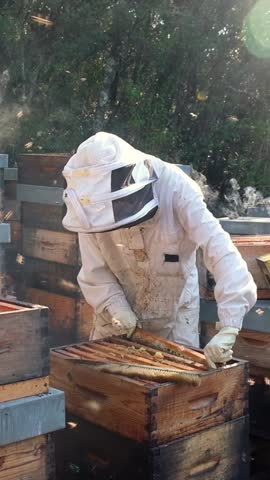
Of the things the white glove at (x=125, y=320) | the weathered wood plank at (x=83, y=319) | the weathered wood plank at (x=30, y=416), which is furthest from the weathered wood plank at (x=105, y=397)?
the weathered wood plank at (x=83, y=319)

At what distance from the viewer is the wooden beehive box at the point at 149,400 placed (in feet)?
6.61

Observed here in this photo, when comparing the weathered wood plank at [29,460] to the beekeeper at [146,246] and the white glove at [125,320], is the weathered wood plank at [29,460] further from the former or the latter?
the white glove at [125,320]

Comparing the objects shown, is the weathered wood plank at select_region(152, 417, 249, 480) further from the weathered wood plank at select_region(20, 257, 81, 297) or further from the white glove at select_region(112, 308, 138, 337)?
the weathered wood plank at select_region(20, 257, 81, 297)

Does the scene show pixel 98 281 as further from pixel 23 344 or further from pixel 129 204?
pixel 23 344

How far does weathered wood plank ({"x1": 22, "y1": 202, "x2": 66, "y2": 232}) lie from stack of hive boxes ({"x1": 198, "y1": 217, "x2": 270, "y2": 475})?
111cm

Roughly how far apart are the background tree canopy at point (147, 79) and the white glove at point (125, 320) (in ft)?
15.8

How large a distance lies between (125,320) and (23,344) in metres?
0.92

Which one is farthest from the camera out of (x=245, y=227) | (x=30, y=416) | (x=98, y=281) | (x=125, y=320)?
(x=245, y=227)

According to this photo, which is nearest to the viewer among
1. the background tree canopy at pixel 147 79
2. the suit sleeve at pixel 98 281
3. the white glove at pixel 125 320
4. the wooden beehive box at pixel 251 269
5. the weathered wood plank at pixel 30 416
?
the weathered wood plank at pixel 30 416

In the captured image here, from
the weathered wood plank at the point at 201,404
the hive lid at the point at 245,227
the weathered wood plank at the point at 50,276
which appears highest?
the hive lid at the point at 245,227

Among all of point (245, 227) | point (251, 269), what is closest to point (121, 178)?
point (251, 269)

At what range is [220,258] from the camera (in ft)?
8.13

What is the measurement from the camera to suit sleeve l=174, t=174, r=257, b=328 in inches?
95.4

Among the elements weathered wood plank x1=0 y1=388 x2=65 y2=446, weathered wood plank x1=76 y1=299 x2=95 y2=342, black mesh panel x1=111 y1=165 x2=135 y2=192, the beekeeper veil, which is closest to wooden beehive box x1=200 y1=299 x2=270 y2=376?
the beekeeper veil
